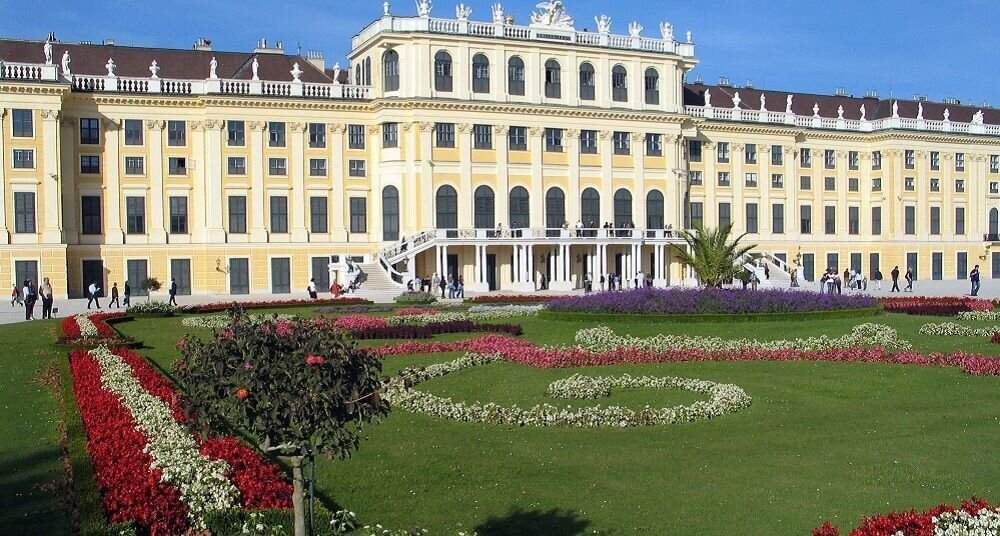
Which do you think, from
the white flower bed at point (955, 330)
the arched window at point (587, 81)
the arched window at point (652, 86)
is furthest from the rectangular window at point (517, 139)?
the white flower bed at point (955, 330)

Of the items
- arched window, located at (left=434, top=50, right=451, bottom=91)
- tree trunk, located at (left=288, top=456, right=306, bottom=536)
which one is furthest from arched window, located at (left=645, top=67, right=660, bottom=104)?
tree trunk, located at (left=288, top=456, right=306, bottom=536)

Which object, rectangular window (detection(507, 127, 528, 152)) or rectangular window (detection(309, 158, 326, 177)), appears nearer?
rectangular window (detection(309, 158, 326, 177))

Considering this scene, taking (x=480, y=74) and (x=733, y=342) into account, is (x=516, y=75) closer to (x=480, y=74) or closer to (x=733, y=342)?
(x=480, y=74)

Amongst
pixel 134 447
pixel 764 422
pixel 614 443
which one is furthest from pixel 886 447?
pixel 134 447

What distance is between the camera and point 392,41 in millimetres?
62344

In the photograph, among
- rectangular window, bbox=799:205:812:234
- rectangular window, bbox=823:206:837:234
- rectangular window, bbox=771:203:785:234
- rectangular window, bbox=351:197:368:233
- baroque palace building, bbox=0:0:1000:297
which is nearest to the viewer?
baroque palace building, bbox=0:0:1000:297

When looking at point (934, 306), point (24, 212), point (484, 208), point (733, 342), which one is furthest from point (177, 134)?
point (733, 342)

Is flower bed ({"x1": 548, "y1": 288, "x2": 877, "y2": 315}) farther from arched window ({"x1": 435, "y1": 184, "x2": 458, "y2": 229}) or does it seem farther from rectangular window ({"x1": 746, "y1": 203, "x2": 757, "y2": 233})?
rectangular window ({"x1": 746, "y1": 203, "x2": 757, "y2": 233})

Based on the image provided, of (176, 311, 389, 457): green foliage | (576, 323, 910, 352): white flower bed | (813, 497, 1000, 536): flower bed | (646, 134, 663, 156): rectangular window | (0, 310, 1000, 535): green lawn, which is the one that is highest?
(646, 134, 663, 156): rectangular window

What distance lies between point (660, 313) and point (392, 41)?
3420 cm

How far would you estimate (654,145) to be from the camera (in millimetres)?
69812

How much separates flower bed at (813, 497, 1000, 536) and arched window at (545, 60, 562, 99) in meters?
58.3

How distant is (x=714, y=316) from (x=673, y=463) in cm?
1908

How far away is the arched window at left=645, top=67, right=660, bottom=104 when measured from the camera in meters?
69.7
